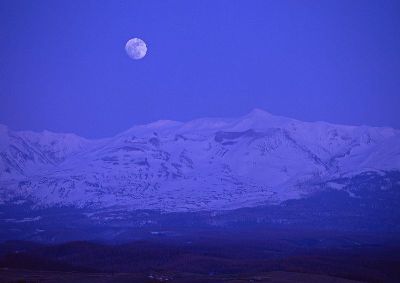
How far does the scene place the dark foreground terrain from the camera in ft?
409

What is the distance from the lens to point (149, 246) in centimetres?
18438

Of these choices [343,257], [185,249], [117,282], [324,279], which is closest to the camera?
[117,282]

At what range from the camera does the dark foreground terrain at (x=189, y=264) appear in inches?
4904

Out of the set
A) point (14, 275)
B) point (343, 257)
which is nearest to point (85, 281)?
point (14, 275)

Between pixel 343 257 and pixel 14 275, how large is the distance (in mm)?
87586

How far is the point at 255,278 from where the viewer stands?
11881 cm

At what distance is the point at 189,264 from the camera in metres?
153

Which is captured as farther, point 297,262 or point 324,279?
point 297,262

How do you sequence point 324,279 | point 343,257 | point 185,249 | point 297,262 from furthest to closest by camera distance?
1. point 185,249
2. point 343,257
3. point 297,262
4. point 324,279

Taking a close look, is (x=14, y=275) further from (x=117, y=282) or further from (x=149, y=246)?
(x=149, y=246)

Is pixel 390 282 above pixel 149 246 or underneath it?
underneath

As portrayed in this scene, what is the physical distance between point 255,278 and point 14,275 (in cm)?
4610

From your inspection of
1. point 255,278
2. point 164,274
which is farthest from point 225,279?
point 164,274

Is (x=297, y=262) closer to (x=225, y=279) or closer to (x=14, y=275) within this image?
(x=225, y=279)
